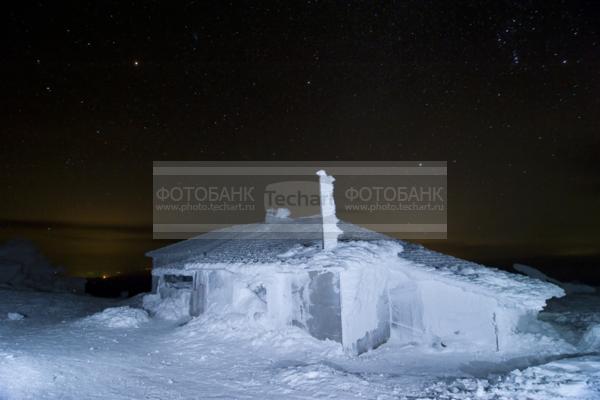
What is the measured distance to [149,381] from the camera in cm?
896

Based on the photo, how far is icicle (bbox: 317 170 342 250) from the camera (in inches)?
514

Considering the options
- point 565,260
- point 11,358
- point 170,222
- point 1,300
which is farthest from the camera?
point 565,260

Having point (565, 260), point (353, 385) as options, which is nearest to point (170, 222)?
point (353, 385)

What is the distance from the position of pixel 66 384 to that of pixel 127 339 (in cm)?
465

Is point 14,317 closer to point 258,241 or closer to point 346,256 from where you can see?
point 258,241

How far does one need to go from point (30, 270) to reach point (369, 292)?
119ft

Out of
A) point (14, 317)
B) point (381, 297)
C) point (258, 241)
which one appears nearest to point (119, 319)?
point (14, 317)

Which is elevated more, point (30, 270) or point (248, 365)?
point (248, 365)

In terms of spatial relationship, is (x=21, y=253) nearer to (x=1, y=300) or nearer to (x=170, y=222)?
(x=1, y=300)

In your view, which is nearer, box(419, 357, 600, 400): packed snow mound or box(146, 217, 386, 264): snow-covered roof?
box(419, 357, 600, 400): packed snow mound

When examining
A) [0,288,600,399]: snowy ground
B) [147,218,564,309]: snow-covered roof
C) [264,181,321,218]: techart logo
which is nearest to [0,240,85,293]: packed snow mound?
[0,288,600,399]: snowy ground

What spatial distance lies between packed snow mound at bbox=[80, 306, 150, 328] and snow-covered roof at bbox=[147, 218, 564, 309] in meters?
2.26

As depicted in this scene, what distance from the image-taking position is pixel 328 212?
1334cm

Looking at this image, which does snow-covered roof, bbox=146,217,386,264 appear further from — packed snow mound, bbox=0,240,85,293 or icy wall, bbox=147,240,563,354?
packed snow mound, bbox=0,240,85,293
